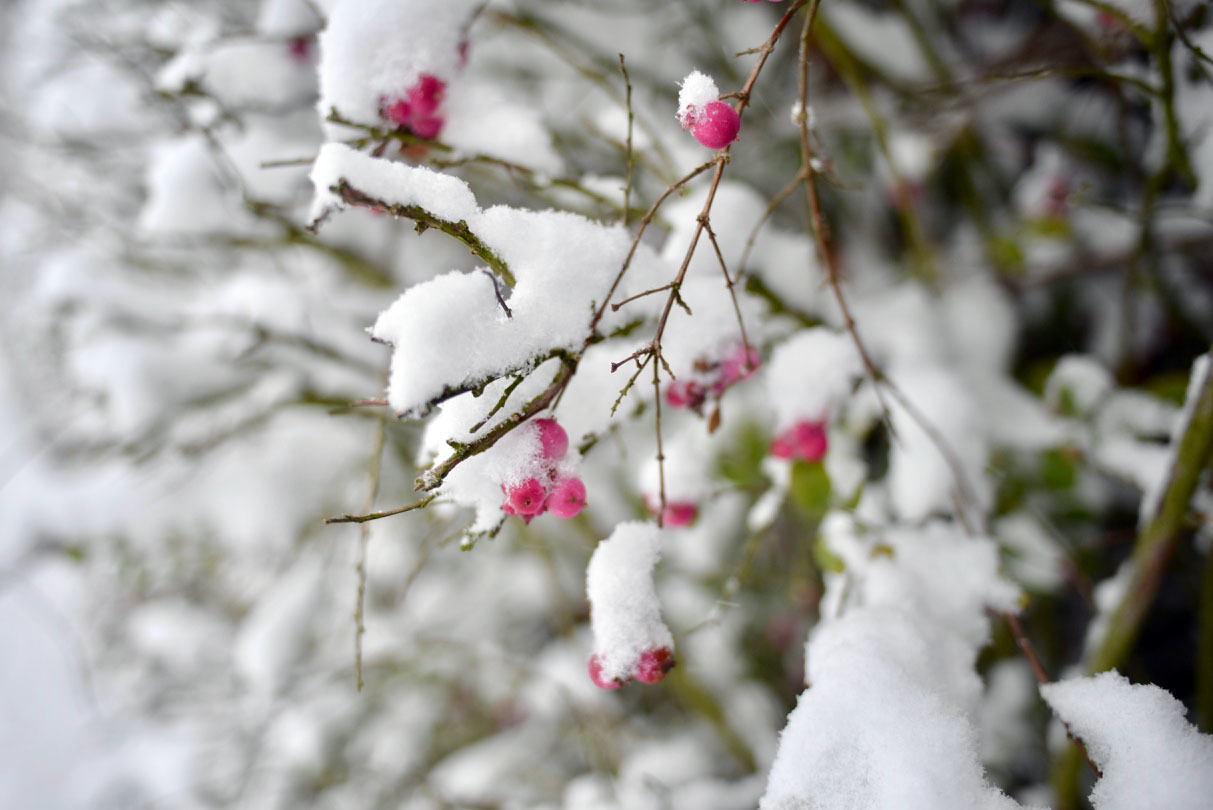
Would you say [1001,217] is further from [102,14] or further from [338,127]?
[102,14]

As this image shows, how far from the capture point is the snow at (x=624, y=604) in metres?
0.56

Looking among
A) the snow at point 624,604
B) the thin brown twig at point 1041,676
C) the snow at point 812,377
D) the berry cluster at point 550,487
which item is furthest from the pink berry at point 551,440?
the thin brown twig at point 1041,676

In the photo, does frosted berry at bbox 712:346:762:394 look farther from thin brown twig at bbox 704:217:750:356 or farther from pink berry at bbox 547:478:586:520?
pink berry at bbox 547:478:586:520

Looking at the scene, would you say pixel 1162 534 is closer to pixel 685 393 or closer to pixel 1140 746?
pixel 1140 746

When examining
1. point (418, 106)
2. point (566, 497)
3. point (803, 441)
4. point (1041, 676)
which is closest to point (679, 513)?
point (803, 441)

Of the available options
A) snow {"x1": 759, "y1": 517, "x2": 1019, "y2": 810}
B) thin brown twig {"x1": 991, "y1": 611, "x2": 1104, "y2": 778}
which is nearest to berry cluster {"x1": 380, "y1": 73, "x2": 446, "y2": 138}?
snow {"x1": 759, "y1": 517, "x2": 1019, "y2": 810}

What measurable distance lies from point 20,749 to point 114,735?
4.51ft

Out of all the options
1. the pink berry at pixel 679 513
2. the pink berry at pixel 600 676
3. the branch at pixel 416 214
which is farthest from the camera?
the pink berry at pixel 679 513

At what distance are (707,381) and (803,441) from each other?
202mm

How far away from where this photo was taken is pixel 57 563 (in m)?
2.19

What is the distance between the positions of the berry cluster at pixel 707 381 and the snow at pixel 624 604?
16 centimetres

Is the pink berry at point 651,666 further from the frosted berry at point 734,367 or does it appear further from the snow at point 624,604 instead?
the frosted berry at point 734,367

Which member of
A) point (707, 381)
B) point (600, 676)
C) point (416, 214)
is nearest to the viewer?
point (416, 214)

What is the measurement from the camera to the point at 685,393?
68 cm
